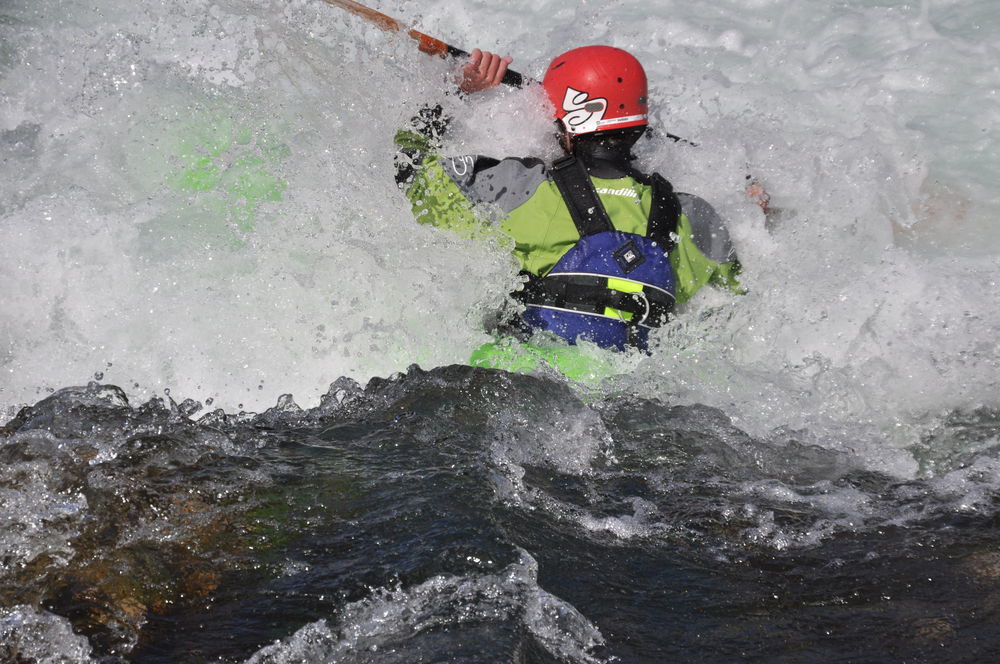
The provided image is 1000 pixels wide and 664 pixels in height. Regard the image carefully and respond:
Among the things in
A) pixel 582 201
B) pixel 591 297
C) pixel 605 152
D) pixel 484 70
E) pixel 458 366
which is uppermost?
pixel 484 70

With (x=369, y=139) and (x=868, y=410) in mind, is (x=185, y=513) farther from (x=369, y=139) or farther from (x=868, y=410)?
(x=868, y=410)

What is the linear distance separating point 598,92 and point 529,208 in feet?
2.08

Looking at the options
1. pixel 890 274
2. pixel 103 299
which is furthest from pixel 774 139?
pixel 103 299

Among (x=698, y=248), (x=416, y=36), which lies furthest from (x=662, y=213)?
(x=416, y=36)

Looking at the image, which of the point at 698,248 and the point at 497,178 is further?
the point at 698,248

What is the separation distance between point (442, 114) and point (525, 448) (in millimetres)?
1926

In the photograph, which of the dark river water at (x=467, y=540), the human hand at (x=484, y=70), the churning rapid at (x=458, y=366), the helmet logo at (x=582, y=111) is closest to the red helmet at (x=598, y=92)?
the helmet logo at (x=582, y=111)

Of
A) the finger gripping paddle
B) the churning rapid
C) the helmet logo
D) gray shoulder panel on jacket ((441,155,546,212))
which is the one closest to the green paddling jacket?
gray shoulder panel on jacket ((441,155,546,212))

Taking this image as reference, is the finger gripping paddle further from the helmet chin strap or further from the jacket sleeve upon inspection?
the jacket sleeve

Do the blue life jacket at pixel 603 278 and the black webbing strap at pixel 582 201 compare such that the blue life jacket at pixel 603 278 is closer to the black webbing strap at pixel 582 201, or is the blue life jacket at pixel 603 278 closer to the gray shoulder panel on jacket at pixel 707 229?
the black webbing strap at pixel 582 201

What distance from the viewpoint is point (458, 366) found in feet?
13.1

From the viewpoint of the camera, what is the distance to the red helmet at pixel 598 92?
4.15 m

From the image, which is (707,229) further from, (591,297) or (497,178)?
(497,178)

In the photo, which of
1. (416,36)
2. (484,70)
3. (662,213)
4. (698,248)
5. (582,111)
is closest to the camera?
(662,213)
